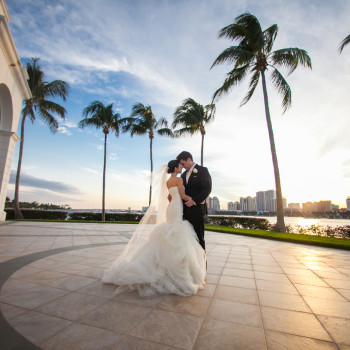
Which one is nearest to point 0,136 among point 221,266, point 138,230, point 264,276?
point 138,230

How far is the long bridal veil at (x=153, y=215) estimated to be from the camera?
358 cm

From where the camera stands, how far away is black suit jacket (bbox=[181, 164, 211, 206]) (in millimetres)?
3530

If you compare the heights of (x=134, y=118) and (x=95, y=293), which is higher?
(x=134, y=118)

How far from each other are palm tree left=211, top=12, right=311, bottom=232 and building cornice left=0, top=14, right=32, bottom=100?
35.5 feet

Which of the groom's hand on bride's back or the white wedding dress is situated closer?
the white wedding dress

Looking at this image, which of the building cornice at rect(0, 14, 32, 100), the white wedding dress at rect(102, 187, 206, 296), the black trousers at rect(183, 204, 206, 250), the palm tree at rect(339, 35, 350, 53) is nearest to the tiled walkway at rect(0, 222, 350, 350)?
the white wedding dress at rect(102, 187, 206, 296)

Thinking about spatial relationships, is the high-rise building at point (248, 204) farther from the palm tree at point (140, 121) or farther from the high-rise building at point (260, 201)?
the palm tree at point (140, 121)

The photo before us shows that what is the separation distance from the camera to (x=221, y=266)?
4.58 meters

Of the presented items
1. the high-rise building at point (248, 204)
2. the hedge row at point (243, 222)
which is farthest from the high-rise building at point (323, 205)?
the hedge row at point (243, 222)

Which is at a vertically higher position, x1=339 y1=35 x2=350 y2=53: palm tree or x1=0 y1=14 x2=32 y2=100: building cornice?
x1=339 y1=35 x2=350 y2=53: palm tree

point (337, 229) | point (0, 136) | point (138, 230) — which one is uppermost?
point (0, 136)

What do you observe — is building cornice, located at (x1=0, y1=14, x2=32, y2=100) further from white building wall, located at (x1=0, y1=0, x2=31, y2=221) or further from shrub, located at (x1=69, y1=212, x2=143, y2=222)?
shrub, located at (x1=69, y1=212, x2=143, y2=222)

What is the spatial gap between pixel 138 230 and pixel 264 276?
8.38ft

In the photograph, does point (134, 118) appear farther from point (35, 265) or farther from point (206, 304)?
point (206, 304)
